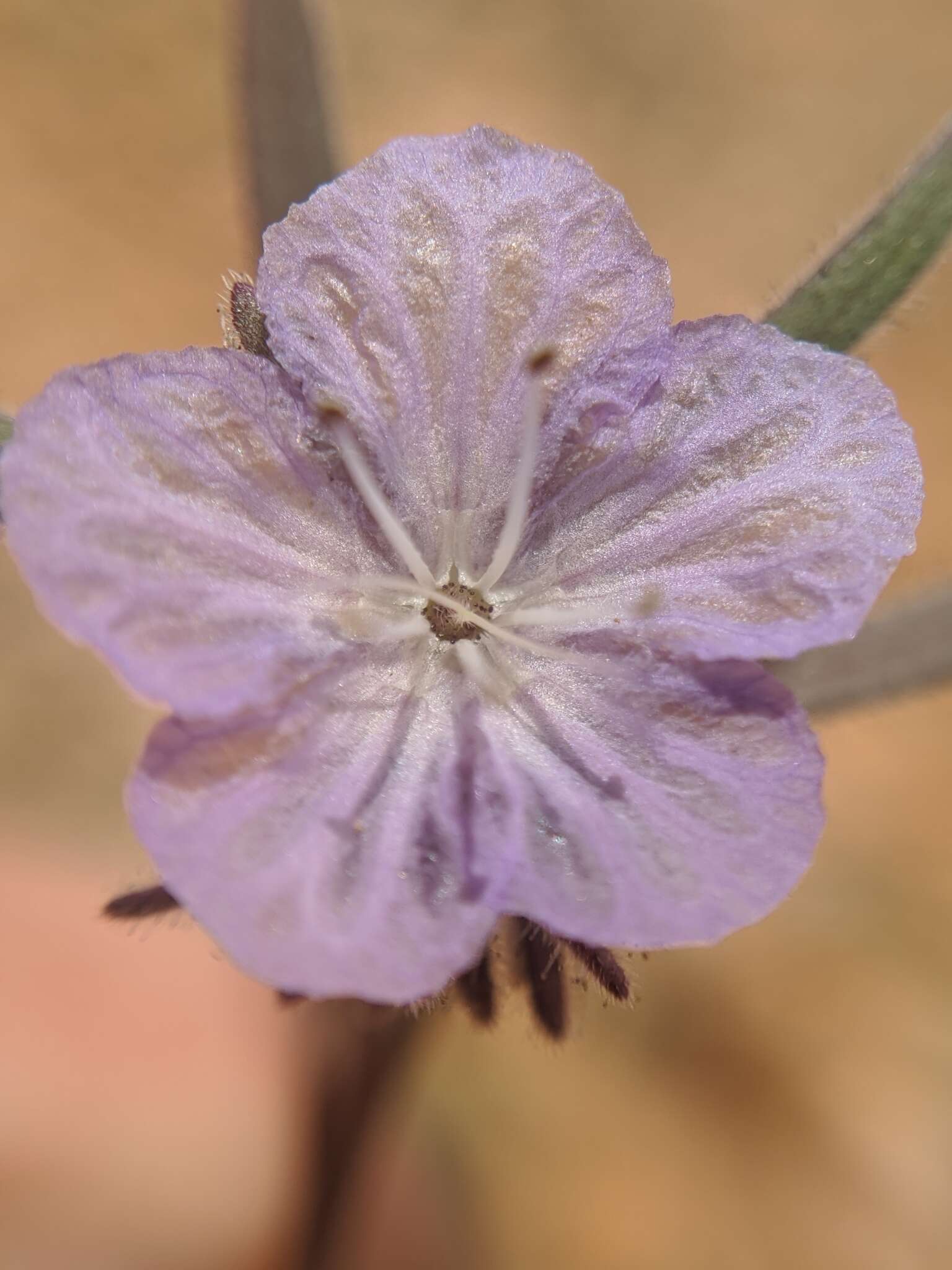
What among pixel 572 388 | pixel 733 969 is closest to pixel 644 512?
pixel 572 388

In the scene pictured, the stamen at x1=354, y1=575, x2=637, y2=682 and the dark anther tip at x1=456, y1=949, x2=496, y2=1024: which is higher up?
the stamen at x1=354, y1=575, x2=637, y2=682

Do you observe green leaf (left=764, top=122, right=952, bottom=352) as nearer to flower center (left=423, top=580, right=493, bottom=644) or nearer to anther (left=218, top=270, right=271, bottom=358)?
flower center (left=423, top=580, right=493, bottom=644)

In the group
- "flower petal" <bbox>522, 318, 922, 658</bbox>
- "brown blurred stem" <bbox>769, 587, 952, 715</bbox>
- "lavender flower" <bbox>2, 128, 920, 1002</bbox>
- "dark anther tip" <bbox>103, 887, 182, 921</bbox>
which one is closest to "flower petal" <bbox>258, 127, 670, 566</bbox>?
"lavender flower" <bbox>2, 128, 920, 1002</bbox>

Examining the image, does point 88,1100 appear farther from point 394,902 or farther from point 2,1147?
point 394,902

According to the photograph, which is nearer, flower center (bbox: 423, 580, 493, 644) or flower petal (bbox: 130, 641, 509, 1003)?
flower petal (bbox: 130, 641, 509, 1003)

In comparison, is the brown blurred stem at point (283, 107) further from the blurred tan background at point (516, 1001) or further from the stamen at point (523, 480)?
the stamen at point (523, 480)

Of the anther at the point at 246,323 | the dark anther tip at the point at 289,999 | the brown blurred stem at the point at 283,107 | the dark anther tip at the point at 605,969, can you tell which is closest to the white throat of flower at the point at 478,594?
the anther at the point at 246,323
